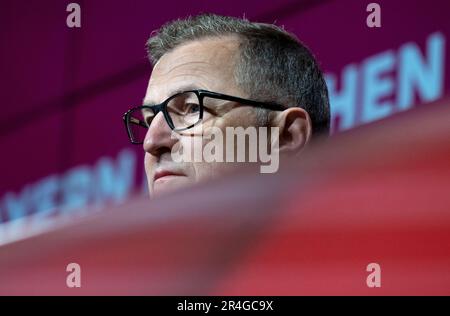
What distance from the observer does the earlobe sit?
4.12 feet

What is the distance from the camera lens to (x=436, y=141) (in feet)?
0.96

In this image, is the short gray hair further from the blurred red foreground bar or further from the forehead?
the blurred red foreground bar

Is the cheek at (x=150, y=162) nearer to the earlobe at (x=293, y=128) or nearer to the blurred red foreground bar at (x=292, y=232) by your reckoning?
the earlobe at (x=293, y=128)

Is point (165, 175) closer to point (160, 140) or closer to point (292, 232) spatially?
point (160, 140)

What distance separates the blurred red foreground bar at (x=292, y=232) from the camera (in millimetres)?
295

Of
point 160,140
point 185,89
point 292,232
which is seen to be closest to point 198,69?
point 185,89

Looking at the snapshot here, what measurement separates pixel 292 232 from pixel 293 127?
38.3 inches

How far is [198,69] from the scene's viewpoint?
1306 millimetres

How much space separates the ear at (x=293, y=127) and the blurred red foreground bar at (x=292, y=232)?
0.93m

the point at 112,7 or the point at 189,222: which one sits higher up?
the point at 112,7

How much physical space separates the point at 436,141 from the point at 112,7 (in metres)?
2.36

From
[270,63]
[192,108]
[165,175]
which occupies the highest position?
[270,63]
